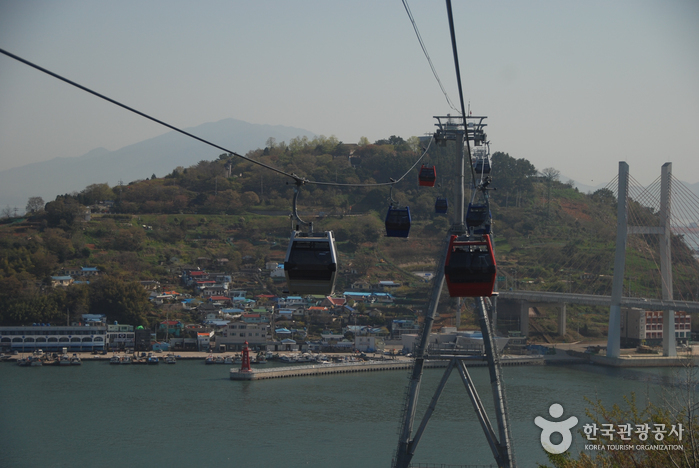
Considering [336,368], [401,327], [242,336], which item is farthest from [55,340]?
[401,327]

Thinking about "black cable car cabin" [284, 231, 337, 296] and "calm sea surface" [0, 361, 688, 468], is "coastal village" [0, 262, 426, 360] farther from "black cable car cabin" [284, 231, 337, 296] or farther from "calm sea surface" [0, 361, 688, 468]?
"black cable car cabin" [284, 231, 337, 296]

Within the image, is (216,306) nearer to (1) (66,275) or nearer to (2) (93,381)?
(1) (66,275)

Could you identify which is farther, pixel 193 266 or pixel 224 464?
pixel 193 266

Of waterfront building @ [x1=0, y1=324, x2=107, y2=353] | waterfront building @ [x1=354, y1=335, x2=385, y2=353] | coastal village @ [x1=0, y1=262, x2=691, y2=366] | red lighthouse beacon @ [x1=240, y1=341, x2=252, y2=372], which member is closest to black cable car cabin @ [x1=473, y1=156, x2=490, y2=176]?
red lighthouse beacon @ [x1=240, y1=341, x2=252, y2=372]

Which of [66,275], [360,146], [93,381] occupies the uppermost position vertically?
[360,146]

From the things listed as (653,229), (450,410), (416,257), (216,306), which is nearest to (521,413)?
(450,410)
